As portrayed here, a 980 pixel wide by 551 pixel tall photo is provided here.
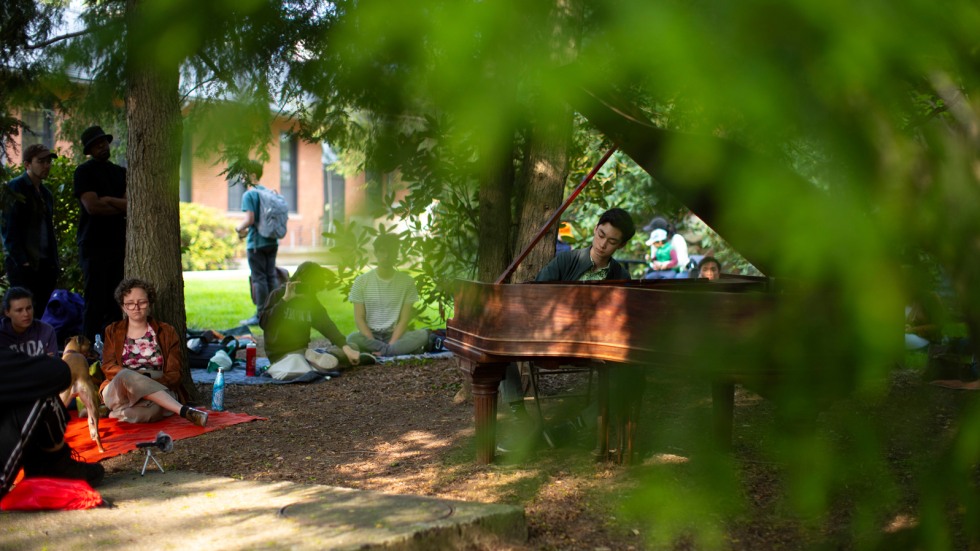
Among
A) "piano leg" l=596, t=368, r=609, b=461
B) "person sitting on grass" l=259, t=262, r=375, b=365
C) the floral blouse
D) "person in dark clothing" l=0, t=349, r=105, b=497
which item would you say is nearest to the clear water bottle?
the floral blouse

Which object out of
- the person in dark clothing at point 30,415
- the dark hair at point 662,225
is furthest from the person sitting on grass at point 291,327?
the dark hair at point 662,225

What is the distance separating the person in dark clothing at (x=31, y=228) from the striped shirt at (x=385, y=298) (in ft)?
9.44

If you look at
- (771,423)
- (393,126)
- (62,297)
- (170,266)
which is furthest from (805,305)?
(62,297)

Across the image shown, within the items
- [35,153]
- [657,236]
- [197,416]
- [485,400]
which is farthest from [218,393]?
[657,236]

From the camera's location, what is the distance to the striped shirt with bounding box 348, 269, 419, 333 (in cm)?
1035

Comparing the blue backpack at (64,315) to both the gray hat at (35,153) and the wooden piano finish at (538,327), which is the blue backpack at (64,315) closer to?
the gray hat at (35,153)

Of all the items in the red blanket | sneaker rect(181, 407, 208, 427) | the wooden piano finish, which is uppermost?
the wooden piano finish

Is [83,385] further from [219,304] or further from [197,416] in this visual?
[219,304]

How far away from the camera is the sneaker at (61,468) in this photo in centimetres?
512

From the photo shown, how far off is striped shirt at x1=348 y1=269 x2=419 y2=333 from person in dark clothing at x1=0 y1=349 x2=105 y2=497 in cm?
521

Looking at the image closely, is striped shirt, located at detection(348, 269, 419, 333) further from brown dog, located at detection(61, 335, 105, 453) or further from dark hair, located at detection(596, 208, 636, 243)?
dark hair, located at detection(596, 208, 636, 243)

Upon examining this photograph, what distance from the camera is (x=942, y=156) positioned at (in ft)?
2.86

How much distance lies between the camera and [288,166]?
1.23m

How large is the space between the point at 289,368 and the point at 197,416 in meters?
2.10
